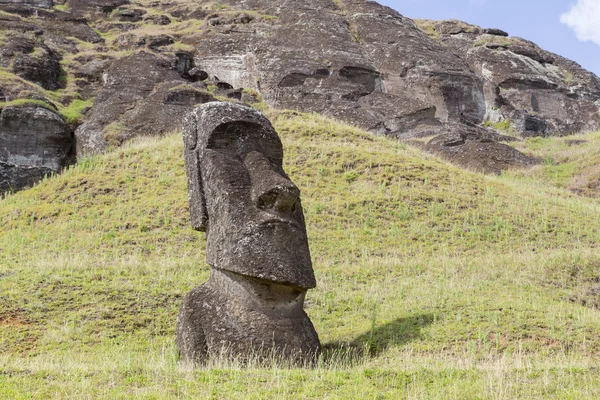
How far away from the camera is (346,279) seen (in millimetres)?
13297

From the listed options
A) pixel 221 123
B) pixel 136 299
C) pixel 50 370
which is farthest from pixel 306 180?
pixel 50 370

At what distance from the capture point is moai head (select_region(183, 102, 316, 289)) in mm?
8109

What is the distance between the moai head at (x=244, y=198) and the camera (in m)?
8.11

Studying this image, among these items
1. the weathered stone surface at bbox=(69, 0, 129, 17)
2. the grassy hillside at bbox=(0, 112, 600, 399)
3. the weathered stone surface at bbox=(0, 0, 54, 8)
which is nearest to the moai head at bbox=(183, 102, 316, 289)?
the grassy hillside at bbox=(0, 112, 600, 399)

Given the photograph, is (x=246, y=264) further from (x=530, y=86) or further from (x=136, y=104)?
(x=530, y=86)

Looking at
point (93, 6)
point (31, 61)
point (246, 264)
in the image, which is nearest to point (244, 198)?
point (246, 264)

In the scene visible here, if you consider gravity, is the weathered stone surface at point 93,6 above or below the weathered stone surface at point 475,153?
above

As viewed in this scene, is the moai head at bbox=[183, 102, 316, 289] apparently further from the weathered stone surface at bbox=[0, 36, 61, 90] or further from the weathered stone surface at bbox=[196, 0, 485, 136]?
the weathered stone surface at bbox=[0, 36, 61, 90]

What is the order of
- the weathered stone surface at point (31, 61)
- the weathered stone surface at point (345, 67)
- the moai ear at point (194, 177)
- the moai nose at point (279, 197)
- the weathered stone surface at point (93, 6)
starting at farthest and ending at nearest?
the weathered stone surface at point (93, 6) → the weathered stone surface at point (345, 67) → the weathered stone surface at point (31, 61) → the moai ear at point (194, 177) → the moai nose at point (279, 197)

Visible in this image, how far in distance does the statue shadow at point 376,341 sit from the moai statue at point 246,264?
0.37 metres

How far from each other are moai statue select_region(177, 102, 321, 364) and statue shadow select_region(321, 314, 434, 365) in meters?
0.37

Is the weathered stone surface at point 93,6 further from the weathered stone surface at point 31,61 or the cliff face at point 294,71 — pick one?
the weathered stone surface at point 31,61

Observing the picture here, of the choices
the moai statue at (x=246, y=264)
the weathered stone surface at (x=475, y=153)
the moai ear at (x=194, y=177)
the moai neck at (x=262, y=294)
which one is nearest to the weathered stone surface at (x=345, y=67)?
the weathered stone surface at (x=475, y=153)

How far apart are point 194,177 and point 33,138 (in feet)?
60.3
